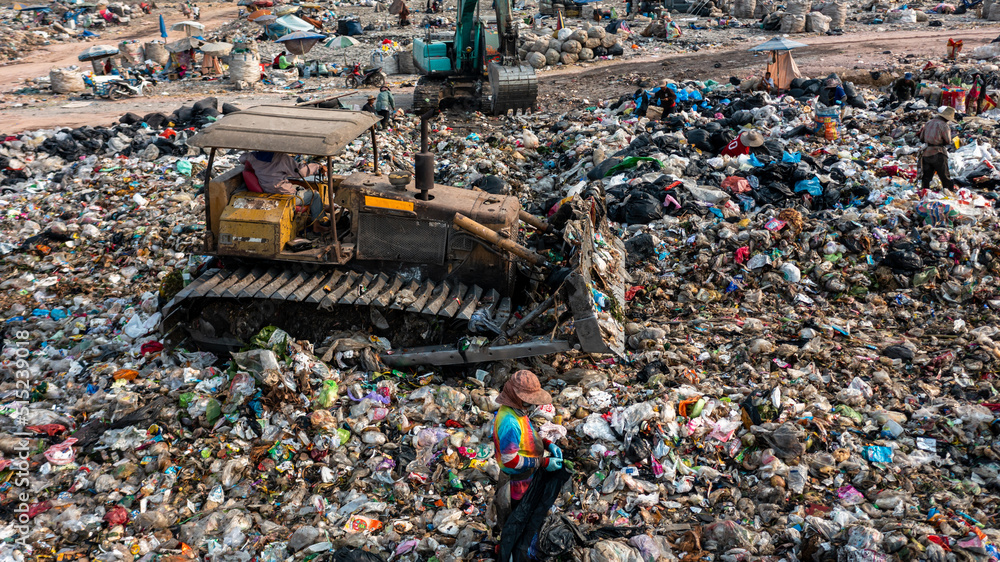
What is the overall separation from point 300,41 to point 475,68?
931 centimetres

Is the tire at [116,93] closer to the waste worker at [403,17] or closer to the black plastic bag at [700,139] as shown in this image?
the waste worker at [403,17]

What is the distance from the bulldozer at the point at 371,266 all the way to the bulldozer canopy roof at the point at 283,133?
0.02 meters

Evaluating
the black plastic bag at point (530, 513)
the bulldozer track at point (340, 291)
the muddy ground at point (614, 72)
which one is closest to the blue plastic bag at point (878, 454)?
the black plastic bag at point (530, 513)

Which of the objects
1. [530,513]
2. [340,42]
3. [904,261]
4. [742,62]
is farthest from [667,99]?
[530,513]

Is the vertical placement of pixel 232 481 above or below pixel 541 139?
below

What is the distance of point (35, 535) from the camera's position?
4.41 m

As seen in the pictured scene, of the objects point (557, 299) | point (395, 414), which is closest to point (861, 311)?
point (557, 299)

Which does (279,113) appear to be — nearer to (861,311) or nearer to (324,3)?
(861,311)

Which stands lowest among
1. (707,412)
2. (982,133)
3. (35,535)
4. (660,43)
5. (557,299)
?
(35,535)

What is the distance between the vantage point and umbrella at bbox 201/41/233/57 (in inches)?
810

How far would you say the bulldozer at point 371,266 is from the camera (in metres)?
6.02

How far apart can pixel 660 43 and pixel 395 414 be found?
66.5 feet

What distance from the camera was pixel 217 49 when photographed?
20734mm

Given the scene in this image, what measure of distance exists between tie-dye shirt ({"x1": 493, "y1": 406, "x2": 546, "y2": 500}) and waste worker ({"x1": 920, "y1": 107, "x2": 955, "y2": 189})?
26.4 feet
